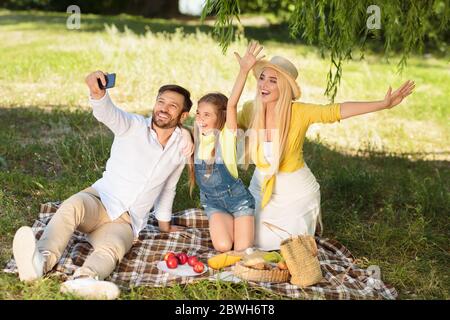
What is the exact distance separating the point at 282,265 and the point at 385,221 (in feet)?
5.27

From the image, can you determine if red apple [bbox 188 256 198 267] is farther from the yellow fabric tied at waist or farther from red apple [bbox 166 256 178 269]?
the yellow fabric tied at waist

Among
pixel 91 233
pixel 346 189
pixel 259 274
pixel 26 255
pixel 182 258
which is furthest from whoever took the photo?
pixel 346 189

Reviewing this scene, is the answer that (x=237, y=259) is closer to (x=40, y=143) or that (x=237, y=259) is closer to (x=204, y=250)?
(x=204, y=250)

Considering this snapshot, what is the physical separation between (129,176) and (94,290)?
103 centimetres

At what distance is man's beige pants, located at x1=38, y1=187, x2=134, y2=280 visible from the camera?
4055 millimetres

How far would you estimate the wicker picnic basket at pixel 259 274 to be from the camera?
4078 millimetres

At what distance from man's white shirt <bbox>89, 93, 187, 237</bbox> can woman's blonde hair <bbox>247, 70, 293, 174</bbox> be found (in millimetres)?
468

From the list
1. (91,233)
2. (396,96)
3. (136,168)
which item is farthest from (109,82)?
(396,96)

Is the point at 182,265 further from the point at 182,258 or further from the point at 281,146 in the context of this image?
the point at 281,146

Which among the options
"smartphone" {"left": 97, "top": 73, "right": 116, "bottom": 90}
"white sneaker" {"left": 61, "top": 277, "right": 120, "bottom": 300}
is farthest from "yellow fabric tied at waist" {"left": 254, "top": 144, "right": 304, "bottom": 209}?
"white sneaker" {"left": 61, "top": 277, "right": 120, "bottom": 300}

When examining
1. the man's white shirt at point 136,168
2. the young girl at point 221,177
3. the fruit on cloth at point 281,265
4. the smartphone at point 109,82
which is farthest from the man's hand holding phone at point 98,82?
the fruit on cloth at point 281,265

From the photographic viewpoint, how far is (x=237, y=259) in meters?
4.38

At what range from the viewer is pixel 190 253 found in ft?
15.2
